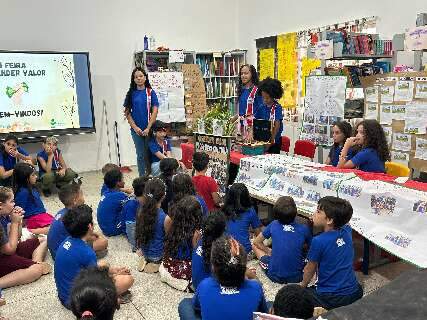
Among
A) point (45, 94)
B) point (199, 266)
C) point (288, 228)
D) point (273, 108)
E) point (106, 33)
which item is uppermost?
point (106, 33)

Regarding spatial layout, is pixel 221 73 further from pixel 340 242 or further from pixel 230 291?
pixel 230 291

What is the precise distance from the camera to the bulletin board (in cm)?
445

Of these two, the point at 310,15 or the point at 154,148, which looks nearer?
the point at 154,148

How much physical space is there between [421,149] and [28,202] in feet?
13.7

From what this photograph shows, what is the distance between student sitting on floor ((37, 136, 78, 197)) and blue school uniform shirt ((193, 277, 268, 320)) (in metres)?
4.29

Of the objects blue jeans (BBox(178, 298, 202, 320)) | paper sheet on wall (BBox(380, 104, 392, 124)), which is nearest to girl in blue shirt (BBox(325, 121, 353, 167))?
paper sheet on wall (BBox(380, 104, 392, 124))

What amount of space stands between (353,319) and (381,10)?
537 centimetres

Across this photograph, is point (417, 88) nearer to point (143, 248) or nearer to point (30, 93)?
point (143, 248)

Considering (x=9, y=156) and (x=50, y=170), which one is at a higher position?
(x=9, y=156)

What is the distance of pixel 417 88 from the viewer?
4.43 m

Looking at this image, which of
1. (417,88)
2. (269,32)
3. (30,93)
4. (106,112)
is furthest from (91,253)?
(269,32)

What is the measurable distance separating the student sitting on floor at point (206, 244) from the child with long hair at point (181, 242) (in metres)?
0.28

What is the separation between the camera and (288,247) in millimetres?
2957

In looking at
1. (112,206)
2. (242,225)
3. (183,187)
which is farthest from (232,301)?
(112,206)
